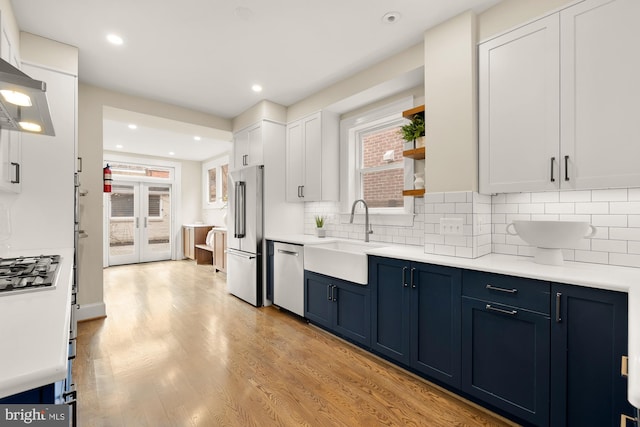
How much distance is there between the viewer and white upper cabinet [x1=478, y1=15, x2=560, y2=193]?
1886 millimetres

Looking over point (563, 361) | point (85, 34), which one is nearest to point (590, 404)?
point (563, 361)

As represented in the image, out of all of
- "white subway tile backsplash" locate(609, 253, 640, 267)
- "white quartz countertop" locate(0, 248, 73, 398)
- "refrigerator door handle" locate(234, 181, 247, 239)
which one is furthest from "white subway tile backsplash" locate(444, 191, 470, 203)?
"refrigerator door handle" locate(234, 181, 247, 239)

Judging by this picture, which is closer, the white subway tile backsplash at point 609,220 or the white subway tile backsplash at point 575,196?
the white subway tile backsplash at point 609,220

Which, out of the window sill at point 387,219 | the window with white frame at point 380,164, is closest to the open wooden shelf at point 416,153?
the window with white frame at point 380,164

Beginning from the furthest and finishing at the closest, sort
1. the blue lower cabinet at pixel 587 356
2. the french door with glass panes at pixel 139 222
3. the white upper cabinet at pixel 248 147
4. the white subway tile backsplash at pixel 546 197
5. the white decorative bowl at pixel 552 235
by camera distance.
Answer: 1. the french door with glass panes at pixel 139 222
2. the white upper cabinet at pixel 248 147
3. the white subway tile backsplash at pixel 546 197
4. the white decorative bowl at pixel 552 235
5. the blue lower cabinet at pixel 587 356

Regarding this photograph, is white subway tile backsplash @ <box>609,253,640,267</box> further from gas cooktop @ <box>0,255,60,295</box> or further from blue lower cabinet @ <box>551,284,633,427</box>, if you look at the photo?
gas cooktop @ <box>0,255,60,295</box>

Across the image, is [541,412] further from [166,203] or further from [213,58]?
[166,203]

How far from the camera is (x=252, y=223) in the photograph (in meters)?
3.91

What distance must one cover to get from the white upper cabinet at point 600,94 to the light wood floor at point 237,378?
63.7 inches

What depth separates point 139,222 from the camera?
23.3ft

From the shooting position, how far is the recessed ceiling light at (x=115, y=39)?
2.54 m

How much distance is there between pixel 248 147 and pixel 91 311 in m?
2.74

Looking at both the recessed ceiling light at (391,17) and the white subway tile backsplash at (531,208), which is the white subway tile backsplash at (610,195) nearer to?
the white subway tile backsplash at (531,208)

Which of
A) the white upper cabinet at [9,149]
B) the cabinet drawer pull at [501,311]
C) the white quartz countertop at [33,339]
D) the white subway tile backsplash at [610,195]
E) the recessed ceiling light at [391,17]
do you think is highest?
the recessed ceiling light at [391,17]
